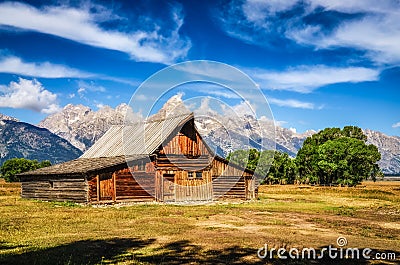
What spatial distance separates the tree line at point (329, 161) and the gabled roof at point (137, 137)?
30.0 m

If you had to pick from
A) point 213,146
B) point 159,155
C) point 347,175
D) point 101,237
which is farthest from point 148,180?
point 347,175

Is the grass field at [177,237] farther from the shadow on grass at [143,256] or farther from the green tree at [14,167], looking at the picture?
the green tree at [14,167]

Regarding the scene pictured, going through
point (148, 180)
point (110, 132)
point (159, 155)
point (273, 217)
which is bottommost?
point (273, 217)

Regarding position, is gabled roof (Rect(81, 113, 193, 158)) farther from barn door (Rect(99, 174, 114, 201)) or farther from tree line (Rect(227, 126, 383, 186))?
tree line (Rect(227, 126, 383, 186))

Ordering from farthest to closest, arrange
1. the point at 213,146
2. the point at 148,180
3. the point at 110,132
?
the point at 110,132 → the point at 213,146 → the point at 148,180

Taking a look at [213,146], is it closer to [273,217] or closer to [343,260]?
[273,217]

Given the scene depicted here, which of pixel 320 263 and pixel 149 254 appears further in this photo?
pixel 149 254

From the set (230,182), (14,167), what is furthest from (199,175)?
(14,167)

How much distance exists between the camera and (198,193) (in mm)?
39688

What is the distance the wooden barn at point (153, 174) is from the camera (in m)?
35.2

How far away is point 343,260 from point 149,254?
6493 millimetres

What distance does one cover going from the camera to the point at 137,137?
4312 cm

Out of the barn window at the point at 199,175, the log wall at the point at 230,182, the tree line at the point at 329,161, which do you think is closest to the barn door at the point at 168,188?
the barn window at the point at 199,175

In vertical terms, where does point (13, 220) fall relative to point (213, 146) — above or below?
below
